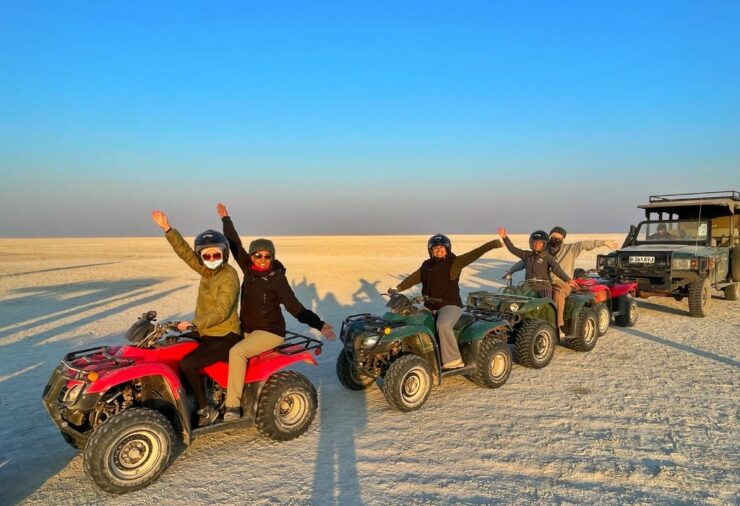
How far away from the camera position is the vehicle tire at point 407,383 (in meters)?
5.30

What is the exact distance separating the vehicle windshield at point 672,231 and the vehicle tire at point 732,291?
231 cm

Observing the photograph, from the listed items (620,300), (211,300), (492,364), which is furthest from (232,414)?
(620,300)

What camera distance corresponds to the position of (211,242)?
4.54 m

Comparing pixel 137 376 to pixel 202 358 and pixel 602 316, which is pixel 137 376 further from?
pixel 602 316

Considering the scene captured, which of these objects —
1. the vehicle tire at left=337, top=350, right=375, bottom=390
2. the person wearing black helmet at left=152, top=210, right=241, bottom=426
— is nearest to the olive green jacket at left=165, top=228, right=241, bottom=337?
the person wearing black helmet at left=152, top=210, right=241, bottom=426

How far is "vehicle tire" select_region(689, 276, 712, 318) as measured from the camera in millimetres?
10688

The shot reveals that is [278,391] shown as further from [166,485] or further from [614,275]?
[614,275]

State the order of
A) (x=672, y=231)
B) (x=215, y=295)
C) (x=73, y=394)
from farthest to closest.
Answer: (x=672, y=231) < (x=215, y=295) < (x=73, y=394)

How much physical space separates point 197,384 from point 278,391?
801 millimetres

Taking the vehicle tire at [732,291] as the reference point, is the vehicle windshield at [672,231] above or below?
above

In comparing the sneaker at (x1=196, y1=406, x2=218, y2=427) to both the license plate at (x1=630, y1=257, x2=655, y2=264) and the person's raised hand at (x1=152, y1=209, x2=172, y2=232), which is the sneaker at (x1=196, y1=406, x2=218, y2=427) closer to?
the person's raised hand at (x1=152, y1=209, x2=172, y2=232)

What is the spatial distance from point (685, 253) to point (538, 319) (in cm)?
610

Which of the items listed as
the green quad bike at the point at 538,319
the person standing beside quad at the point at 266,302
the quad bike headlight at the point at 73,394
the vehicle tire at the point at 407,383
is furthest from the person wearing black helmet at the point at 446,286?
the quad bike headlight at the point at 73,394

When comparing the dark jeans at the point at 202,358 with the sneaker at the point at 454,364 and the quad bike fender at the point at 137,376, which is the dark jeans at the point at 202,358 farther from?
the sneaker at the point at 454,364
